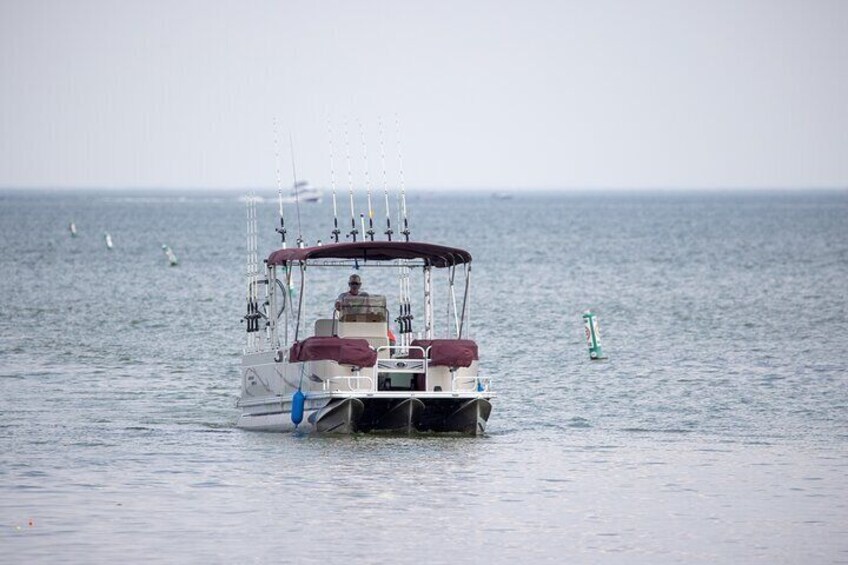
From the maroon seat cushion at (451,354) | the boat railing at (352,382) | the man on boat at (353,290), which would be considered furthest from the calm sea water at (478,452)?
the man on boat at (353,290)

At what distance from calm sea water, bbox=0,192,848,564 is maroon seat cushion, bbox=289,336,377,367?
1299 mm

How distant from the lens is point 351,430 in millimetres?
27688

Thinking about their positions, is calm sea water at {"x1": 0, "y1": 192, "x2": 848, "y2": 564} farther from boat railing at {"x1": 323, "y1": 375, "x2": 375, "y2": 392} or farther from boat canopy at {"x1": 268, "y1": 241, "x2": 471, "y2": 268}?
boat canopy at {"x1": 268, "y1": 241, "x2": 471, "y2": 268}

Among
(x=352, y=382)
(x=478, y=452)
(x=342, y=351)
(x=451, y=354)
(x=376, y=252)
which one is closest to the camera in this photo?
(x=478, y=452)

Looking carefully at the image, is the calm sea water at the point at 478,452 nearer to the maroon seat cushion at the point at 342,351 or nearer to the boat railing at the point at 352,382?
the boat railing at the point at 352,382

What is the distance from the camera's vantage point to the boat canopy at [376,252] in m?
28.3

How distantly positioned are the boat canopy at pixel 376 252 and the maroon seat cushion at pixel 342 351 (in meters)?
1.57

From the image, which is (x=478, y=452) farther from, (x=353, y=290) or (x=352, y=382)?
(x=353, y=290)

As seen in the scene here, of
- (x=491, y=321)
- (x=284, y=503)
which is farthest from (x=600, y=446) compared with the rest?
(x=491, y=321)

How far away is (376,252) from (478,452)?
4.03 meters

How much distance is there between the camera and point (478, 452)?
27109mm

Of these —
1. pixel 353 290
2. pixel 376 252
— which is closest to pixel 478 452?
pixel 353 290

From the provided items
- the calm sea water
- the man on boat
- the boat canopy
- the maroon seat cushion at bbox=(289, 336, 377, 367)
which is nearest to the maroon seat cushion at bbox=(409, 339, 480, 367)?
the maroon seat cushion at bbox=(289, 336, 377, 367)

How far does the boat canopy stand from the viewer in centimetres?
2828
